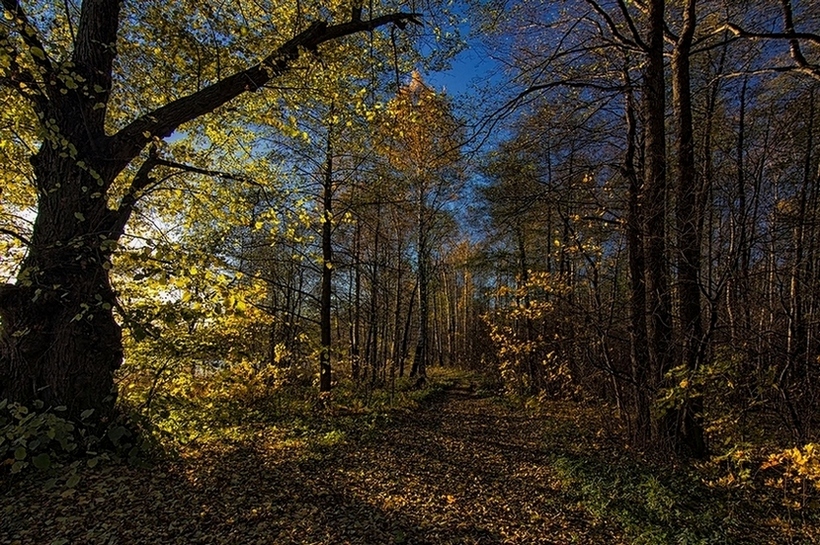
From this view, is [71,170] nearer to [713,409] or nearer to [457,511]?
[457,511]

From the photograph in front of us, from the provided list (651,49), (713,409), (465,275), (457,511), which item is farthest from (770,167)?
(465,275)

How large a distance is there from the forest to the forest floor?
0.03m

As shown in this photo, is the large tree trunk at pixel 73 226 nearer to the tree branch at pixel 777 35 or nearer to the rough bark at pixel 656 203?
the rough bark at pixel 656 203

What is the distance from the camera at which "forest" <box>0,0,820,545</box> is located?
3.35 metres

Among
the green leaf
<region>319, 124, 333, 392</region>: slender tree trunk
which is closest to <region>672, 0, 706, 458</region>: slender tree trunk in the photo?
the green leaf

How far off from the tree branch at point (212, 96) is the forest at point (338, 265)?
0.11 ft

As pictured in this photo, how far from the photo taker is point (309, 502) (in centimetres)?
392

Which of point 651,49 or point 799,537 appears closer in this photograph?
point 799,537

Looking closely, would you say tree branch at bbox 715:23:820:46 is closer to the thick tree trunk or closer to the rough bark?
the rough bark

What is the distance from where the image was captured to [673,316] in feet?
15.8

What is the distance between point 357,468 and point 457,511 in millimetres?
1569

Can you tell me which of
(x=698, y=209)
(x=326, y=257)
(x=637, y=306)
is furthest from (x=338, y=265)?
(x=698, y=209)

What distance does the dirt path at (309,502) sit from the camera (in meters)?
3.16

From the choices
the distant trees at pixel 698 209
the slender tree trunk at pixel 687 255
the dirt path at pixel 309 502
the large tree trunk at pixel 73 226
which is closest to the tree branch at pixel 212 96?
the large tree trunk at pixel 73 226
